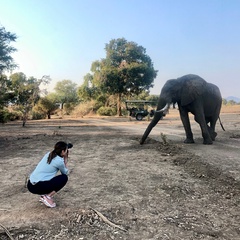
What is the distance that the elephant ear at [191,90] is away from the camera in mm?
12430

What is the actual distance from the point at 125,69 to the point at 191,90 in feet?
109

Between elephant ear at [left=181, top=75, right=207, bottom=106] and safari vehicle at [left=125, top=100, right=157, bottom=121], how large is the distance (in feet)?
72.8

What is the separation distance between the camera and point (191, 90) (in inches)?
489

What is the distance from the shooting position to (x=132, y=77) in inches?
1772

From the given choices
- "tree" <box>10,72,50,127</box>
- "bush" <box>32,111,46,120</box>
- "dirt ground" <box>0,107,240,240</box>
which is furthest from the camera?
"bush" <box>32,111,46,120</box>

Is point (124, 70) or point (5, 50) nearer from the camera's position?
point (5, 50)

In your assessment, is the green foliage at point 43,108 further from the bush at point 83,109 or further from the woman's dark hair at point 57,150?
the woman's dark hair at point 57,150

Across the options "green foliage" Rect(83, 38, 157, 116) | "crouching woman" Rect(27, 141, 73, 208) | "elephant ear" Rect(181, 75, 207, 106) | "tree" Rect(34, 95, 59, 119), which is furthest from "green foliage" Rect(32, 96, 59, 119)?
"crouching woman" Rect(27, 141, 73, 208)

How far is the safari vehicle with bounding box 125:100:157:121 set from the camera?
3588 centimetres

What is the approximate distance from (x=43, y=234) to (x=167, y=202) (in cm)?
238

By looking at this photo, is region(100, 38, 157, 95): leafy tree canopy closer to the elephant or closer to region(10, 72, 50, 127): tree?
region(10, 72, 50, 127): tree

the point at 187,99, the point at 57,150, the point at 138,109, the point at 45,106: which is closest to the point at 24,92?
the point at 45,106

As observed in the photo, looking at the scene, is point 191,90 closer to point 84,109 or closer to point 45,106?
point 45,106

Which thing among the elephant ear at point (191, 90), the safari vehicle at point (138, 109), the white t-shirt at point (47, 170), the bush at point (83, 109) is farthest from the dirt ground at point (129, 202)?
the bush at point (83, 109)
